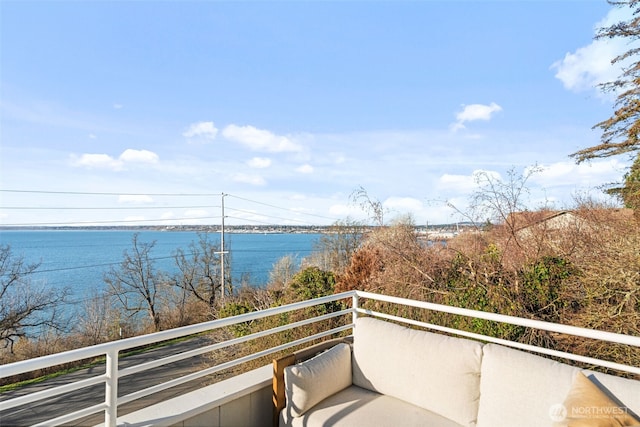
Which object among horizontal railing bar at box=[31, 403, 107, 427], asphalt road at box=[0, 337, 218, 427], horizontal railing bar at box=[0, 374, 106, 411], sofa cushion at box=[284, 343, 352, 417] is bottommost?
asphalt road at box=[0, 337, 218, 427]

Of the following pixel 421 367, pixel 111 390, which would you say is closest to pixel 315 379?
pixel 421 367

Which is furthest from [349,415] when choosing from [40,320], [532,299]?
[40,320]

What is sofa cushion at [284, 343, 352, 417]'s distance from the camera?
6.30 ft

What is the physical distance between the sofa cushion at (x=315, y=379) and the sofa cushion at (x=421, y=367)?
0.37 ft

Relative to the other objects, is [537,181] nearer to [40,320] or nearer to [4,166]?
[40,320]

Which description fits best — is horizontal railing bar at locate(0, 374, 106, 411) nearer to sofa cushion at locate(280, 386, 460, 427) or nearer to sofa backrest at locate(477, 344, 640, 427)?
sofa cushion at locate(280, 386, 460, 427)

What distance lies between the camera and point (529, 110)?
21.5 ft

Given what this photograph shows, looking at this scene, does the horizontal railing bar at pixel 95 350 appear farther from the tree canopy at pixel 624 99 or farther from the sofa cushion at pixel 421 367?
the tree canopy at pixel 624 99

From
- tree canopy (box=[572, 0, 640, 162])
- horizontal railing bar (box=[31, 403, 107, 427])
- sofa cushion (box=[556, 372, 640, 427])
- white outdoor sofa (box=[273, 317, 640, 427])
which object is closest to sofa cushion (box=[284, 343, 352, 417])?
white outdoor sofa (box=[273, 317, 640, 427])

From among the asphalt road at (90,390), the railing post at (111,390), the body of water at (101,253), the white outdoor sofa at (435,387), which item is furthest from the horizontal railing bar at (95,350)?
the body of water at (101,253)

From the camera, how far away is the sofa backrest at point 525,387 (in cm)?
147

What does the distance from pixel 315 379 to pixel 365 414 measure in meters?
0.32

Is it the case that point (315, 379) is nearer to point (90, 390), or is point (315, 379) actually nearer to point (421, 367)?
point (421, 367)

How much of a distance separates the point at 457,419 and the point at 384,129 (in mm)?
7494
